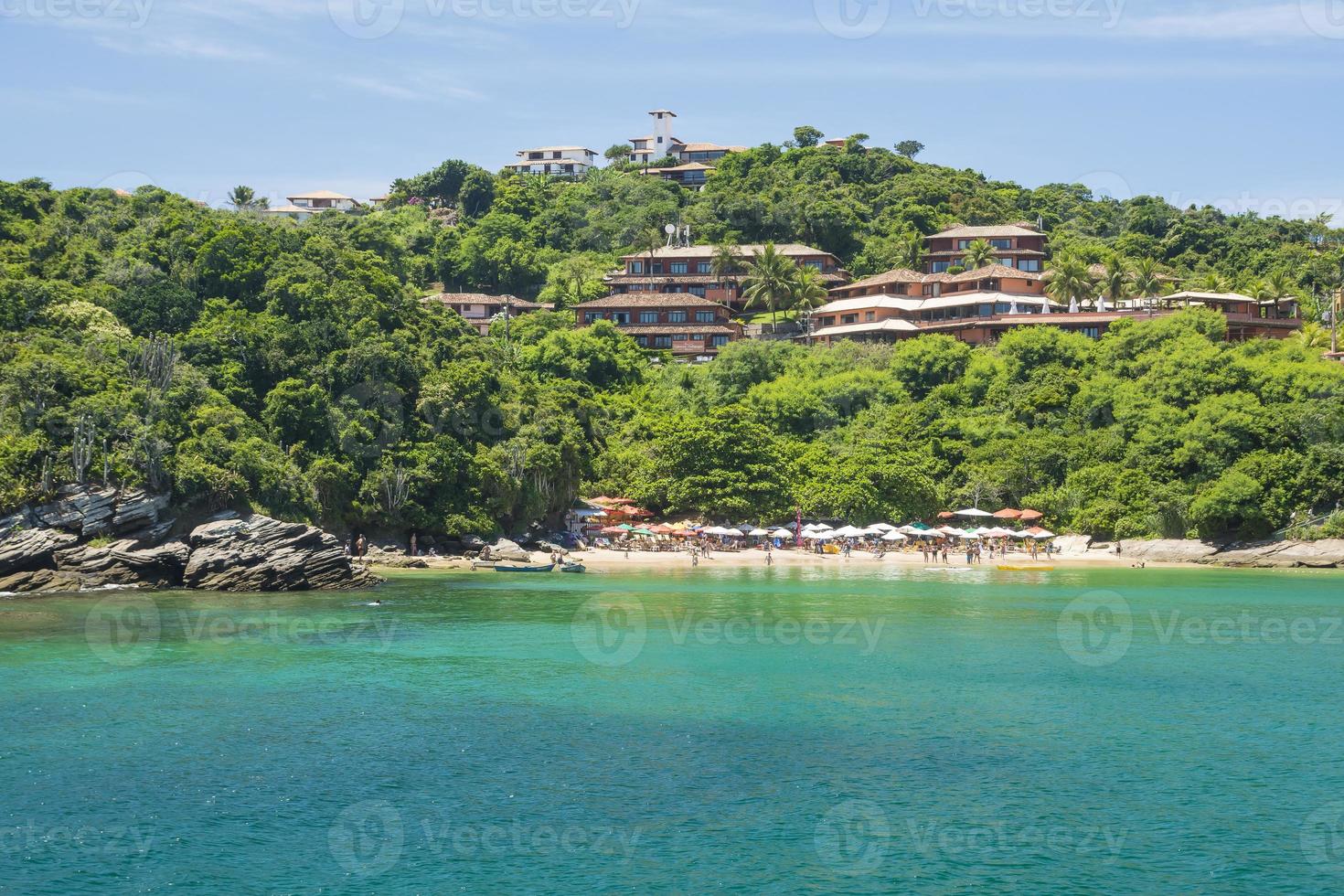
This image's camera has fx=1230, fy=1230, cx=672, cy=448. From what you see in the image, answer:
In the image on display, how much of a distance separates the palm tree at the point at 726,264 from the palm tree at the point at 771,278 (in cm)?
303

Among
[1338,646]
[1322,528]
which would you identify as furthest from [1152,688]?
[1322,528]

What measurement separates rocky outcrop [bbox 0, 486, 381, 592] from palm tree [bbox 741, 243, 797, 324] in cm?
5568

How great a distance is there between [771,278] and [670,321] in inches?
358

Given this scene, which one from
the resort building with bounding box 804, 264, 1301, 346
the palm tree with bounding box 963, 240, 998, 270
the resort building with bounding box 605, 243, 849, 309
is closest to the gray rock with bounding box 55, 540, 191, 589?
the resort building with bounding box 804, 264, 1301, 346

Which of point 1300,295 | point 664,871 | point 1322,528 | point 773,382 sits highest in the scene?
point 1300,295

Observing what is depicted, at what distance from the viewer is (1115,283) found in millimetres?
91938

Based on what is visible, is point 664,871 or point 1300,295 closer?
point 664,871

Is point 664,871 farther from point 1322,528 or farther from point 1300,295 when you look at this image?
point 1300,295

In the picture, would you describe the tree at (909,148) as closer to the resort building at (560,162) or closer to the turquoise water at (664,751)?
the resort building at (560,162)

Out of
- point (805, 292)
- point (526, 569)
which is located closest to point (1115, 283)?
point (805, 292)

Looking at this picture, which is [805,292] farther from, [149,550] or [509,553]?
[149,550]

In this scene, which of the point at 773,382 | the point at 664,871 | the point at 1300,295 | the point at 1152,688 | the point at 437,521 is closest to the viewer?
the point at 664,871

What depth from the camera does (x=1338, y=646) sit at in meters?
39.4

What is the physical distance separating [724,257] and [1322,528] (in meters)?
56.6
